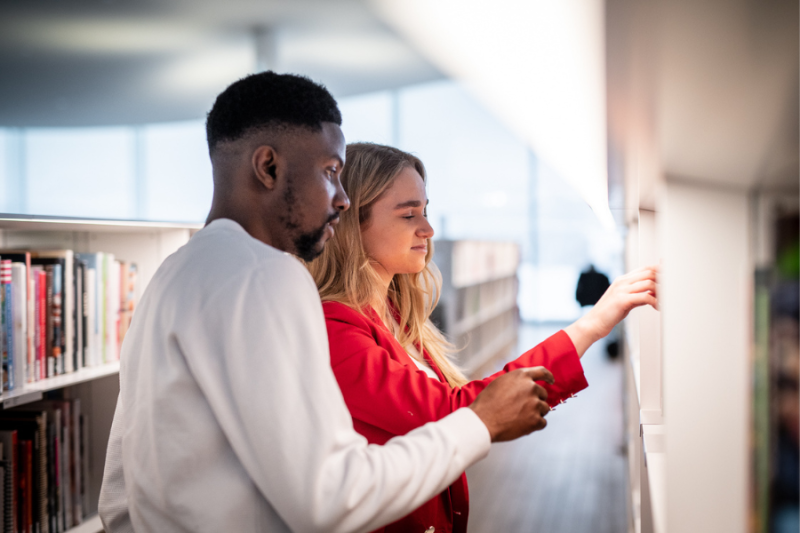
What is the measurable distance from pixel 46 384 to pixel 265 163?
1366 millimetres

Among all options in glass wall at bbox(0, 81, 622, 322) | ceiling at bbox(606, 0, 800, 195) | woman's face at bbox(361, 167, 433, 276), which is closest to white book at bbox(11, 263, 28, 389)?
woman's face at bbox(361, 167, 433, 276)

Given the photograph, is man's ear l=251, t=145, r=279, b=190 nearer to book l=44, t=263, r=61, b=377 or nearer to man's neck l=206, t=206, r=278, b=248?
man's neck l=206, t=206, r=278, b=248

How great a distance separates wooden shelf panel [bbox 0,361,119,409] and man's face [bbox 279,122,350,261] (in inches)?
47.7

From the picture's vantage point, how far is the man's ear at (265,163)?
0.85 meters

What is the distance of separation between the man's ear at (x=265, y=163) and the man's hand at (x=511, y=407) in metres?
0.41

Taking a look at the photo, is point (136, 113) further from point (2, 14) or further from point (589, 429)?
point (589, 429)

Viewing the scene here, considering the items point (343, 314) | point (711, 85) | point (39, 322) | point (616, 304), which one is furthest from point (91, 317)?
point (711, 85)

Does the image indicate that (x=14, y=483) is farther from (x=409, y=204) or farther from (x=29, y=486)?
(x=409, y=204)

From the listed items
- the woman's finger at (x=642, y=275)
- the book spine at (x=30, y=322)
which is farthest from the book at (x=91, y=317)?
the woman's finger at (x=642, y=275)

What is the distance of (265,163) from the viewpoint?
0.85 meters

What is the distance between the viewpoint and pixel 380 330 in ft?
3.91

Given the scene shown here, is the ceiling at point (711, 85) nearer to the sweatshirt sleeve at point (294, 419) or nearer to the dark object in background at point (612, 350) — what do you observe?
the sweatshirt sleeve at point (294, 419)

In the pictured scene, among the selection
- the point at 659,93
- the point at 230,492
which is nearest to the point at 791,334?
the point at 659,93

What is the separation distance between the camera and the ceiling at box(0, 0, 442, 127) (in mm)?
2369
